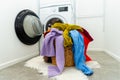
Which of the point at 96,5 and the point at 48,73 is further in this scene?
the point at 96,5

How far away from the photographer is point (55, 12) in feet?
9.62

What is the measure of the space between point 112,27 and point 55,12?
1.08 meters

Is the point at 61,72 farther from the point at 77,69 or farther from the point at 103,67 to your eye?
the point at 103,67

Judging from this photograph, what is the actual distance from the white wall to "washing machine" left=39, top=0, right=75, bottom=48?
449mm

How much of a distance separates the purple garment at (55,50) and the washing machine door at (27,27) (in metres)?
0.55

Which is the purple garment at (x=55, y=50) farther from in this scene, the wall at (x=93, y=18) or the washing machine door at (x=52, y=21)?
the wall at (x=93, y=18)

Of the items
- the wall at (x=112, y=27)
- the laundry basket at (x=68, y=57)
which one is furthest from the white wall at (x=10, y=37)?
the wall at (x=112, y=27)

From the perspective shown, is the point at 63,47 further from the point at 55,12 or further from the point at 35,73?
the point at 55,12

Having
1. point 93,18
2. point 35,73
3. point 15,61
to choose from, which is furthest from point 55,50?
point 93,18

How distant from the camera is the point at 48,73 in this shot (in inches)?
72.2

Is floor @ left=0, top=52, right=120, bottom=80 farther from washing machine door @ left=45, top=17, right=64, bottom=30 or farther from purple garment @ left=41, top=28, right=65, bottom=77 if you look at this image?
washing machine door @ left=45, top=17, right=64, bottom=30

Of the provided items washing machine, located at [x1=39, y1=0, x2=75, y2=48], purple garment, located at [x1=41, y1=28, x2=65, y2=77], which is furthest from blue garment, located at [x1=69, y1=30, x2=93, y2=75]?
washing machine, located at [x1=39, y1=0, x2=75, y2=48]

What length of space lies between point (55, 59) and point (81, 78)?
22.1 inches

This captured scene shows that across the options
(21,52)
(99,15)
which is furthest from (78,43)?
(99,15)
